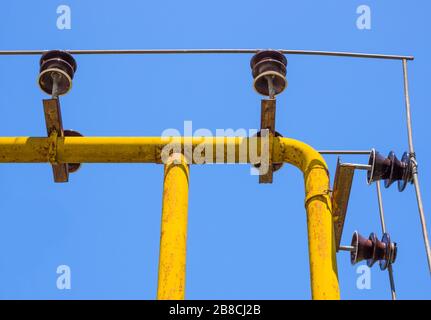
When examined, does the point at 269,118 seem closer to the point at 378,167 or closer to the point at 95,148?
the point at 378,167

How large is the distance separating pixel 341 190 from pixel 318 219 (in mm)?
1097

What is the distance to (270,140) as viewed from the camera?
6699 mm

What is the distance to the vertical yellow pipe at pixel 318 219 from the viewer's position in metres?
5.50

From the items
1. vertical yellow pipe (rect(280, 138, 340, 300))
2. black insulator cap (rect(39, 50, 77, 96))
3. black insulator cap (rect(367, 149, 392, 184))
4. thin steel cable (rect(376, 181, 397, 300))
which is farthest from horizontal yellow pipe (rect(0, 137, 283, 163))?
thin steel cable (rect(376, 181, 397, 300))

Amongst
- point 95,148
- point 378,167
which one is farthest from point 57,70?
point 378,167

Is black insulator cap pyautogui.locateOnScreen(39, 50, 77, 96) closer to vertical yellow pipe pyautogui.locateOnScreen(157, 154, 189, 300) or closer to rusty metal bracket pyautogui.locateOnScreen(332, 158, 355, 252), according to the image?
vertical yellow pipe pyautogui.locateOnScreen(157, 154, 189, 300)

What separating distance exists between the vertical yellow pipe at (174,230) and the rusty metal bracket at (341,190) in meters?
1.33

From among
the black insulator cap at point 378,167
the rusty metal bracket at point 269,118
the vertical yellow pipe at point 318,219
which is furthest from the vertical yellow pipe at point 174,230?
the black insulator cap at point 378,167

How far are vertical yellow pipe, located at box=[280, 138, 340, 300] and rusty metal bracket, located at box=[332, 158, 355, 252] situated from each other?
464mm

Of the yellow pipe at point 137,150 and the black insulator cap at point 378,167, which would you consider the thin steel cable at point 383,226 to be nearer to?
the black insulator cap at point 378,167

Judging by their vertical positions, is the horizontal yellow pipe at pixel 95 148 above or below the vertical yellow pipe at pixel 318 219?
above
